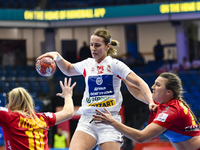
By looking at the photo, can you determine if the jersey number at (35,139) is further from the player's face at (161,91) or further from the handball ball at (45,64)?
the player's face at (161,91)

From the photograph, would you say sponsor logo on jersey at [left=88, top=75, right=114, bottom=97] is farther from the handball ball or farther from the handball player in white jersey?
the handball ball

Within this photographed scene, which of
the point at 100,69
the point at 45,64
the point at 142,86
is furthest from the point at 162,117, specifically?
the point at 45,64

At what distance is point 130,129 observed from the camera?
286cm

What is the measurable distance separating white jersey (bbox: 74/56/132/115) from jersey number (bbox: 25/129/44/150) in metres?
0.90

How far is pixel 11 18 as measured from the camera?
14.5m

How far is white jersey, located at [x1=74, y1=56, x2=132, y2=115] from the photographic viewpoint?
3898mm

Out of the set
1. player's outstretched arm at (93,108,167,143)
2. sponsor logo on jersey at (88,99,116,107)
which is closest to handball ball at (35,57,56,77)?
sponsor logo on jersey at (88,99,116,107)

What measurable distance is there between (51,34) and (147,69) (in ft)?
Result: 17.9

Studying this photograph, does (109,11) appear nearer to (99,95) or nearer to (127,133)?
(99,95)

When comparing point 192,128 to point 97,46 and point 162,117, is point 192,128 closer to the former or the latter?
point 162,117

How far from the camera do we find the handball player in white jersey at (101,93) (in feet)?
12.4

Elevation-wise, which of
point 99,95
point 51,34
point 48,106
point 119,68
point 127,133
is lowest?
point 48,106

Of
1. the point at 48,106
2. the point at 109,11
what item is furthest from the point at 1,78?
the point at 109,11

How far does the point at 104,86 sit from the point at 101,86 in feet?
0.12
